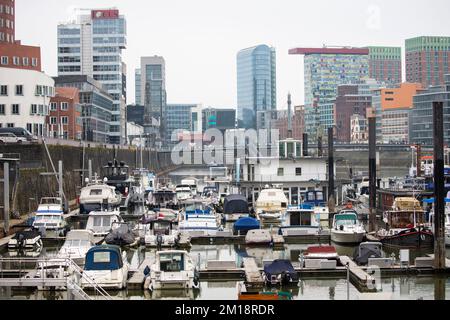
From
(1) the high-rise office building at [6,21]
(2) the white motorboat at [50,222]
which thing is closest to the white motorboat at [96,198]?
(2) the white motorboat at [50,222]

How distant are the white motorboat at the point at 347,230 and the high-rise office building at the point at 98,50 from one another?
329ft

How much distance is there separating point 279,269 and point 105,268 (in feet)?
15.9

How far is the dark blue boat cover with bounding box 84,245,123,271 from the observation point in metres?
22.6

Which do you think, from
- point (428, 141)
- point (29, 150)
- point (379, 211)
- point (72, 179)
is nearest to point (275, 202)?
point (379, 211)

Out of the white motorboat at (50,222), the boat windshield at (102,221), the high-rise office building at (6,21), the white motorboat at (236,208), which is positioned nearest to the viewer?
the white motorboat at (50,222)

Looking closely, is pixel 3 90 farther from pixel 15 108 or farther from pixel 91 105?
pixel 91 105

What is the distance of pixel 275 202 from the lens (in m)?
46.3

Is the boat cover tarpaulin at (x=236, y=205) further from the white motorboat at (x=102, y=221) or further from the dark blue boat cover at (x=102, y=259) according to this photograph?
the dark blue boat cover at (x=102, y=259)

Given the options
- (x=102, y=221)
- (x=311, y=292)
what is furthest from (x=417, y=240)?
(x=102, y=221)

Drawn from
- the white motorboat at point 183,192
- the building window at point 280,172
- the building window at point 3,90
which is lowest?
the white motorboat at point 183,192

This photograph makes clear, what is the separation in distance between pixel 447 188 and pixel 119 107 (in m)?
95.4

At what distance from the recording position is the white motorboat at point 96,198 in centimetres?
4784

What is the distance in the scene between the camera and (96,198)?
1938 inches

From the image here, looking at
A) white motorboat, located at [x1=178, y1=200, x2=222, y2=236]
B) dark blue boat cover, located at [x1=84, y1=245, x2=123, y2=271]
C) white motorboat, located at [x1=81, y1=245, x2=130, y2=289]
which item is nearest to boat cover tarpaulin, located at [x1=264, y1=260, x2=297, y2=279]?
white motorboat, located at [x1=81, y1=245, x2=130, y2=289]
